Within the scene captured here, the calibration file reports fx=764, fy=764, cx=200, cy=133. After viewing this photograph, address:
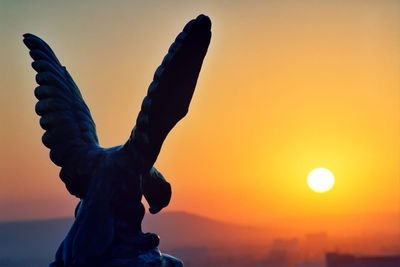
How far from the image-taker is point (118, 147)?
926 cm

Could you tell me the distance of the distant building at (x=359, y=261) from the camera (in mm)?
52344

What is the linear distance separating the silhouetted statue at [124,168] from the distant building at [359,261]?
146 ft

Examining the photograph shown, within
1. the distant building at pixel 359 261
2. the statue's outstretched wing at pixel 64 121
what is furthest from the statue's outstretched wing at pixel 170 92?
the distant building at pixel 359 261

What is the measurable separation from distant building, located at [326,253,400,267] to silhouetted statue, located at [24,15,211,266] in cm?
4462

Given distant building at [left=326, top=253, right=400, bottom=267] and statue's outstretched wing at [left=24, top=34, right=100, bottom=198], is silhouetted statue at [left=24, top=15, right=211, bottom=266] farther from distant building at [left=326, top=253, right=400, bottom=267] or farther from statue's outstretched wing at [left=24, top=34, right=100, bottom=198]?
distant building at [left=326, top=253, right=400, bottom=267]

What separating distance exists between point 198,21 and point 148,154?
1.65 meters

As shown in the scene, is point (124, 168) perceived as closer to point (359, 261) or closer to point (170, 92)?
point (170, 92)

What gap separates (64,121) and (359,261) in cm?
4572

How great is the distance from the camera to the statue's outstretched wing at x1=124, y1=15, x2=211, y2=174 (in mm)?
8547

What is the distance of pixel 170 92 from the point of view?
8.70 m

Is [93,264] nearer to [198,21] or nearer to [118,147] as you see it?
[118,147]

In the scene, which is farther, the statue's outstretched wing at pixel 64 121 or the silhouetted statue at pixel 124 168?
the statue's outstretched wing at pixel 64 121

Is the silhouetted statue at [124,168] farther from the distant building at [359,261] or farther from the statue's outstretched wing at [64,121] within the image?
the distant building at [359,261]

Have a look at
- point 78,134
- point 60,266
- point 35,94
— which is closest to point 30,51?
point 35,94
